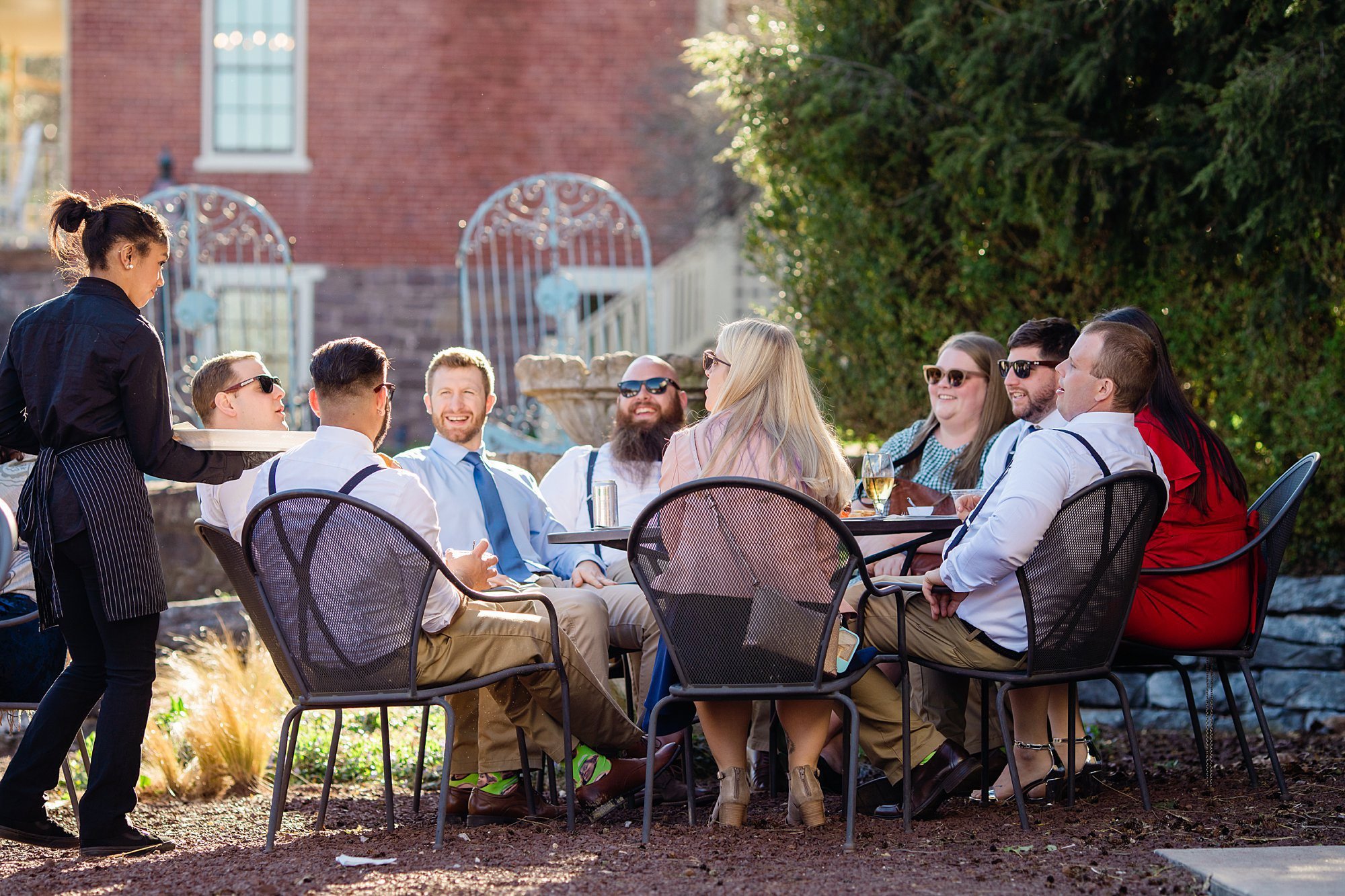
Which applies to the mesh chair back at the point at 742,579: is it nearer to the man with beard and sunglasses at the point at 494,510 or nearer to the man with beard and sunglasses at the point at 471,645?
the man with beard and sunglasses at the point at 471,645

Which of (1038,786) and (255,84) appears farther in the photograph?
(255,84)

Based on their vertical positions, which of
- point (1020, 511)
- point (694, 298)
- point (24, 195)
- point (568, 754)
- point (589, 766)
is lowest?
point (589, 766)

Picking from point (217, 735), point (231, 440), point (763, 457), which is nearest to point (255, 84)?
point (217, 735)

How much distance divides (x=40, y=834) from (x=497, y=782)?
1240 mm

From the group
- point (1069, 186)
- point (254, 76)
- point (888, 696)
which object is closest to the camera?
point (888, 696)

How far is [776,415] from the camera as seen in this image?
3.82m

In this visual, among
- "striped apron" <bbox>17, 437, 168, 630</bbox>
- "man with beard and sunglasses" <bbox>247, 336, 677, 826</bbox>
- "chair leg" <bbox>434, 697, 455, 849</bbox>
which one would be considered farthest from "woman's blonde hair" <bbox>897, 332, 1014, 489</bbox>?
"striped apron" <bbox>17, 437, 168, 630</bbox>

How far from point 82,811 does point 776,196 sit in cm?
505

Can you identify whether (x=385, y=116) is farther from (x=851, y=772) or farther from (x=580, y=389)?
(x=851, y=772)

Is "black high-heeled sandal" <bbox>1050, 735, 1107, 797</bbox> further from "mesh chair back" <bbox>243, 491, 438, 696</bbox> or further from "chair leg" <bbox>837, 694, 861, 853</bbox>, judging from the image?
"mesh chair back" <bbox>243, 491, 438, 696</bbox>

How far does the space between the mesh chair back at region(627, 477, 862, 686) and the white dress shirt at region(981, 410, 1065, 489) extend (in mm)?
1413

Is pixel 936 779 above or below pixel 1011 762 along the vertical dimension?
below

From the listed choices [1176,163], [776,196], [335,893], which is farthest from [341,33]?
[335,893]

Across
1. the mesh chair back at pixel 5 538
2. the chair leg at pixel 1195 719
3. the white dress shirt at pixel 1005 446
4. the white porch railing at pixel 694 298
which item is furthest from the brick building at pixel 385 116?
the mesh chair back at pixel 5 538
